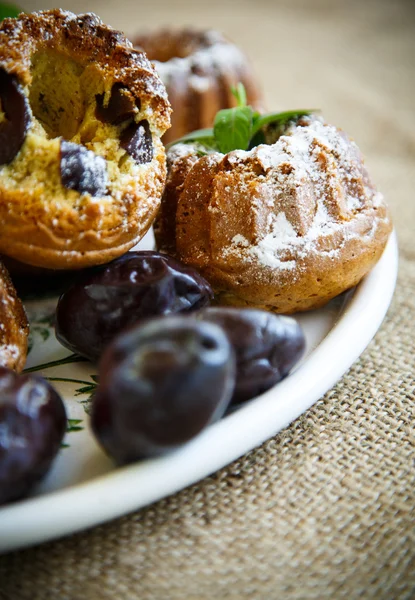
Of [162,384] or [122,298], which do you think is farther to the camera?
[122,298]

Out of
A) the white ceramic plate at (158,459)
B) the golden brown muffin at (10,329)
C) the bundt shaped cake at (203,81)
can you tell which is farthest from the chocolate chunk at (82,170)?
the bundt shaped cake at (203,81)

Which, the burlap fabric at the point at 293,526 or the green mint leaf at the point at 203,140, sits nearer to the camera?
the burlap fabric at the point at 293,526

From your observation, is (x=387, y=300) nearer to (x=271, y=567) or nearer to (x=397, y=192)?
(x=271, y=567)

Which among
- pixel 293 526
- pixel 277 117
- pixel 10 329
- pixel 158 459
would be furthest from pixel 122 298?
pixel 277 117

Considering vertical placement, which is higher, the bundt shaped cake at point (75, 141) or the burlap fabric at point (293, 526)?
the bundt shaped cake at point (75, 141)

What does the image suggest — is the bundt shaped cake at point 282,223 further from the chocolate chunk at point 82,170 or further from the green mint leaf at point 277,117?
the chocolate chunk at point 82,170

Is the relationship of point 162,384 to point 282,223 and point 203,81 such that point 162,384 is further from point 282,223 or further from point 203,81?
point 203,81

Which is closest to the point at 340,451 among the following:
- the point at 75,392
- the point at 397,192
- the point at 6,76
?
the point at 75,392
